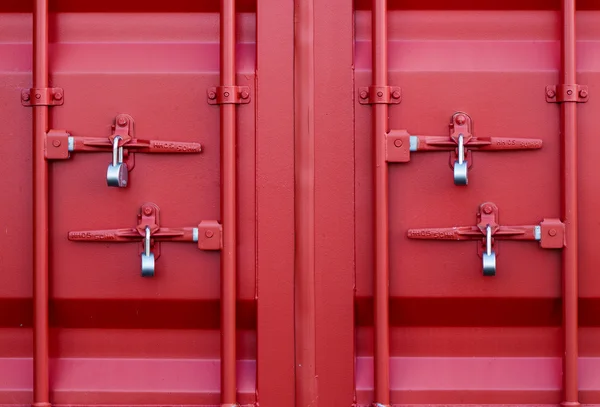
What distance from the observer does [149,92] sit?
2496mm

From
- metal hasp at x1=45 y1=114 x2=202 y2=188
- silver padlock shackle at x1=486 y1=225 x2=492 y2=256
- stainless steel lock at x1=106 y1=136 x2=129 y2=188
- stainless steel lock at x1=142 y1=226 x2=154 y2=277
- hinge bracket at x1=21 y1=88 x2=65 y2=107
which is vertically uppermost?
hinge bracket at x1=21 y1=88 x2=65 y2=107

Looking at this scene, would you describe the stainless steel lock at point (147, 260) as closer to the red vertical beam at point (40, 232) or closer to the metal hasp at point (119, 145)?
the metal hasp at point (119, 145)

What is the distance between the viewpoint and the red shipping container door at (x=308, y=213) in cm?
242

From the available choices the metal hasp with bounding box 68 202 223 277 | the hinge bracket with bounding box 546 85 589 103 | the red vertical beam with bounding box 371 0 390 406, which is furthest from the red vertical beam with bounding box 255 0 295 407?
the hinge bracket with bounding box 546 85 589 103

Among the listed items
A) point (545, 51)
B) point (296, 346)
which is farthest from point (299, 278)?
point (545, 51)

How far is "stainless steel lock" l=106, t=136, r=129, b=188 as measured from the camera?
2.36 metres

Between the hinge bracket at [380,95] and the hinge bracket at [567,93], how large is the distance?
511mm

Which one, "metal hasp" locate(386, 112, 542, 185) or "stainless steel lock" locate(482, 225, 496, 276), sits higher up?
"metal hasp" locate(386, 112, 542, 185)

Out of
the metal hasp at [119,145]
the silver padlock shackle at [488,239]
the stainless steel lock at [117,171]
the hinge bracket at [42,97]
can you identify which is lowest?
the silver padlock shackle at [488,239]

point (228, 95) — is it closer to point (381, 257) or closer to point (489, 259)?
point (381, 257)

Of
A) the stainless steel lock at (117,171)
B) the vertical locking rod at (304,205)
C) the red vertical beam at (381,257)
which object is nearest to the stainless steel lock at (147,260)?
the stainless steel lock at (117,171)

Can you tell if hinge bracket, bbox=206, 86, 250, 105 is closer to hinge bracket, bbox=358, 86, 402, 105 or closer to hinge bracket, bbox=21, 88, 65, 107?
hinge bracket, bbox=358, 86, 402, 105

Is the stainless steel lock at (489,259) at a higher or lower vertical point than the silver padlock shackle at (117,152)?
lower

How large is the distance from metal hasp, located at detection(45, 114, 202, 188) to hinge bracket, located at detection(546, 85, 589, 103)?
1206 mm
